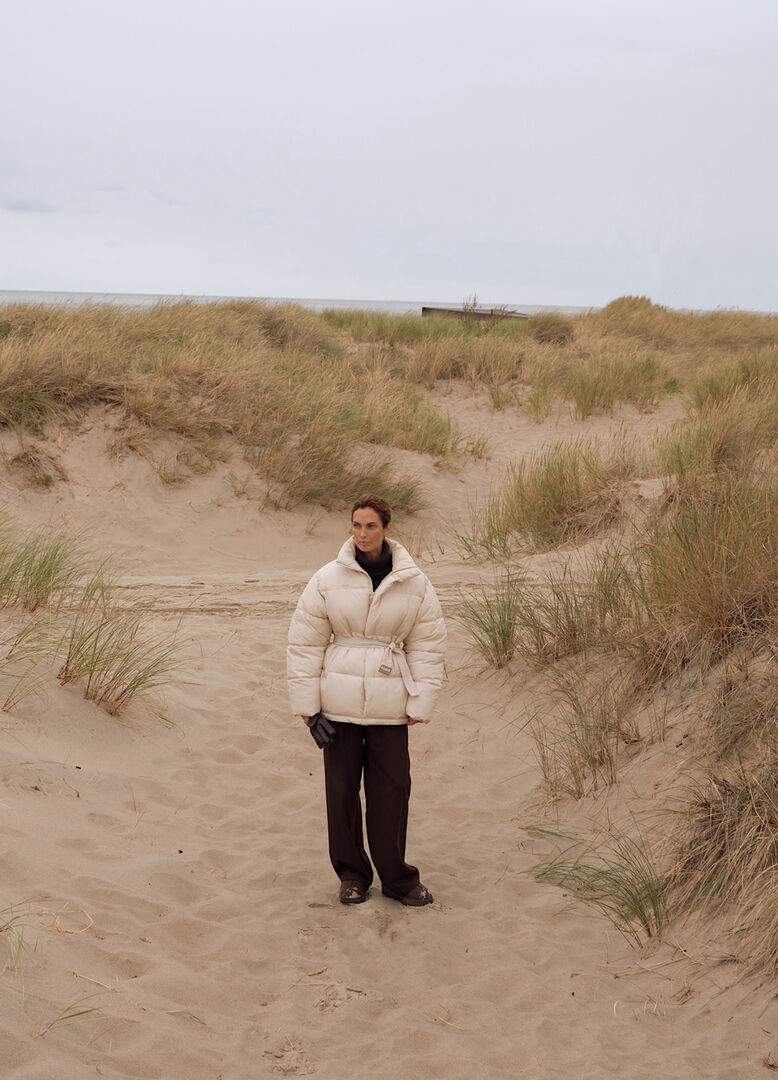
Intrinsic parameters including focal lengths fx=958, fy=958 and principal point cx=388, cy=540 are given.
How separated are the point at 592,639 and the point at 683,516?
3.09ft

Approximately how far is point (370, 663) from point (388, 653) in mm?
78

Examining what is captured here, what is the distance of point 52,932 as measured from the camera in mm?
3070

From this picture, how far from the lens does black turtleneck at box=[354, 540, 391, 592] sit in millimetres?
3682

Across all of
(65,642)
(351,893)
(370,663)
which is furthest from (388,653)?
(65,642)

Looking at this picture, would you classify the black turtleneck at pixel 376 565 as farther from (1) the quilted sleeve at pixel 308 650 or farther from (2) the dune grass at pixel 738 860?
(2) the dune grass at pixel 738 860

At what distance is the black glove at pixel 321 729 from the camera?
3.64m

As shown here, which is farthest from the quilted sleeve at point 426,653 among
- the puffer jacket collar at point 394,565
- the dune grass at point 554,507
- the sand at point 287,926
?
the dune grass at point 554,507

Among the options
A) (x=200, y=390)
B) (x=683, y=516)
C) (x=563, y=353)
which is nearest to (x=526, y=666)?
(x=683, y=516)

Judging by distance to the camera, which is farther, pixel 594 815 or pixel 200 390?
pixel 200 390

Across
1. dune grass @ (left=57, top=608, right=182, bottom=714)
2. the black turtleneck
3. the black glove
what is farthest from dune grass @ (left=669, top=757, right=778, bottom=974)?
dune grass @ (left=57, top=608, right=182, bottom=714)

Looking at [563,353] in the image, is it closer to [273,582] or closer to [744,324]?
[744,324]

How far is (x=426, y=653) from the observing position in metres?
3.69

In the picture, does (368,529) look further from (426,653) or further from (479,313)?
(479,313)

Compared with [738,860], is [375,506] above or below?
above
